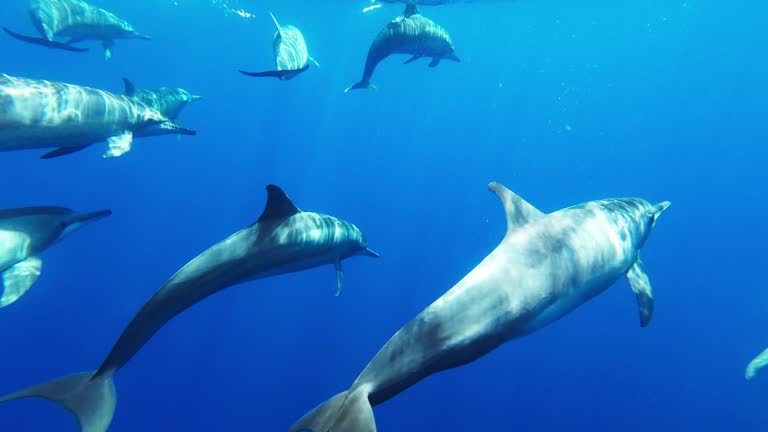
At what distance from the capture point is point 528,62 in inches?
2544

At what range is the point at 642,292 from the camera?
6.27 m

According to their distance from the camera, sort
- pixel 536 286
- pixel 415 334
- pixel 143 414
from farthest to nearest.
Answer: pixel 143 414 < pixel 536 286 < pixel 415 334

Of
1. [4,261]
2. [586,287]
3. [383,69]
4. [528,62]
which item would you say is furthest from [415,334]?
[528,62]

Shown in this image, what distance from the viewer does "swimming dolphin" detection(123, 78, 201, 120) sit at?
36.9ft

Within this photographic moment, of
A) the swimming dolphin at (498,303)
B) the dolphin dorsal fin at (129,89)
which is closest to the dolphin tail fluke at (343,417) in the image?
the swimming dolphin at (498,303)

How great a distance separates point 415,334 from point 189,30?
5798 cm

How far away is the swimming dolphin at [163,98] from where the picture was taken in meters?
11.3

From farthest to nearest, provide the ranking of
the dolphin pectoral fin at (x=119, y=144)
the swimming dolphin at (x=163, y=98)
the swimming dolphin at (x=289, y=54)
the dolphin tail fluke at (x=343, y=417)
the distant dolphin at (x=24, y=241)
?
the swimming dolphin at (x=163, y=98), the swimming dolphin at (x=289, y=54), the dolphin pectoral fin at (x=119, y=144), the distant dolphin at (x=24, y=241), the dolphin tail fluke at (x=343, y=417)

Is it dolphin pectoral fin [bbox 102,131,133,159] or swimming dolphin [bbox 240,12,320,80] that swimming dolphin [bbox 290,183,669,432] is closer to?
dolphin pectoral fin [bbox 102,131,133,159]

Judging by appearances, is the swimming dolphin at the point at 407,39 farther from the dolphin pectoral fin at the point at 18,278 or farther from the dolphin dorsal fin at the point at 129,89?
the dolphin pectoral fin at the point at 18,278

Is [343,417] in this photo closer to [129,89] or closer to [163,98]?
[129,89]

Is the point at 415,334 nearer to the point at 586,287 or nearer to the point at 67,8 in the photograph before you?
the point at 586,287

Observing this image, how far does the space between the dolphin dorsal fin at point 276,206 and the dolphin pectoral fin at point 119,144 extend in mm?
3347

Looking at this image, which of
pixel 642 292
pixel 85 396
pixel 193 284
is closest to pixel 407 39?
pixel 642 292
